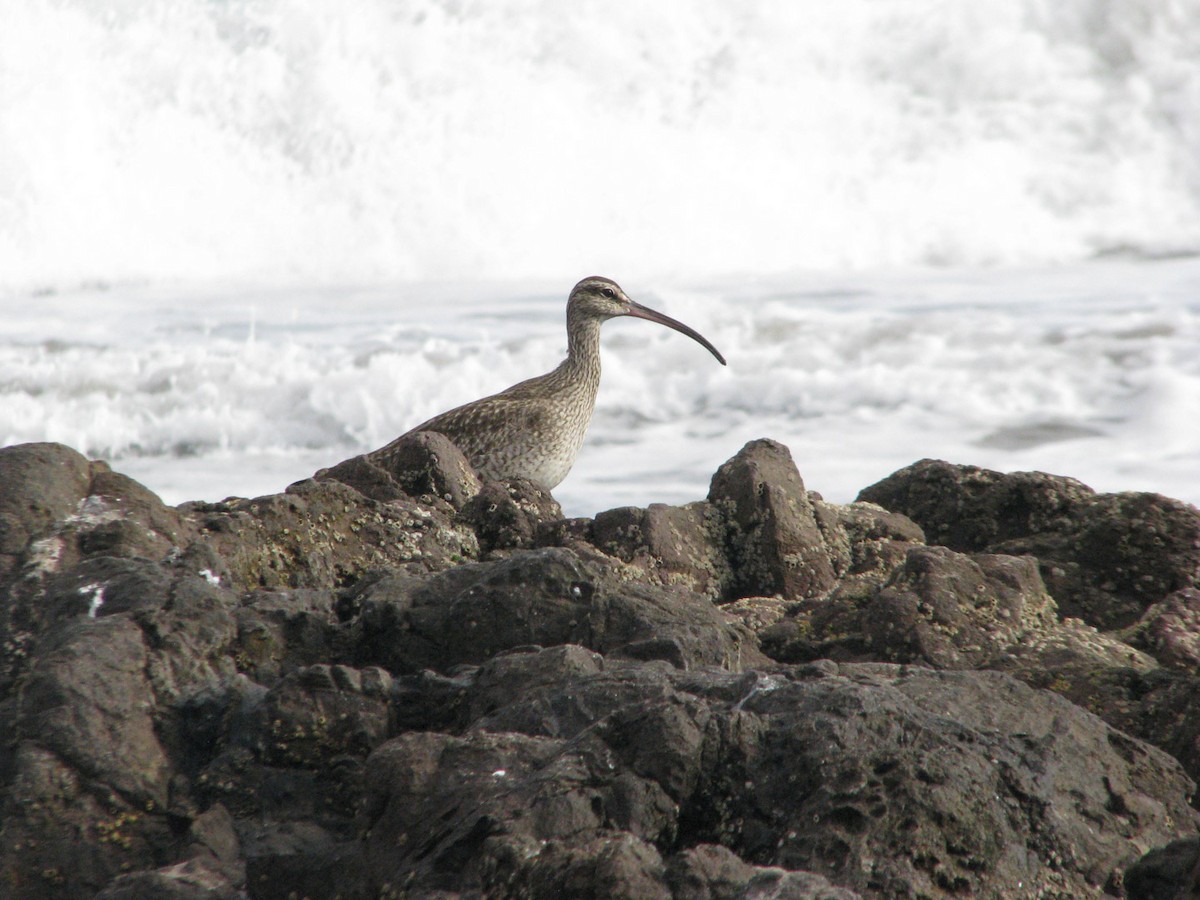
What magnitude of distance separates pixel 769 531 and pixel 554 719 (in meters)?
2.85

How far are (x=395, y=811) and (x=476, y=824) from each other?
34 centimetres

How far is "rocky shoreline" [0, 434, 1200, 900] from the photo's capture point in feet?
10.0

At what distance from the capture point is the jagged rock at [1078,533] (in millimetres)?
5809

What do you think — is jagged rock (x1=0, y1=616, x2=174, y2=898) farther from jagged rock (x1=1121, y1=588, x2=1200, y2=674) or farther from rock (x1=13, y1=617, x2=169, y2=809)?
jagged rock (x1=1121, y1=588, x2=1200, y2=674)

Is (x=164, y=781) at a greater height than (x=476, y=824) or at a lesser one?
lesser

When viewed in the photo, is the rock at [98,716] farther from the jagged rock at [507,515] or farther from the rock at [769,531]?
the rock at [769,531]

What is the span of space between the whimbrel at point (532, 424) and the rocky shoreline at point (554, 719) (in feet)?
9.24

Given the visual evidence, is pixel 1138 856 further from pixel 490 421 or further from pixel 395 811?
pixel 490 421

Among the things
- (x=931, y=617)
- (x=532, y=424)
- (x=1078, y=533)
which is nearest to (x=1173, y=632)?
(x=931, y=617)

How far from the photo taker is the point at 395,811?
10.8 feet

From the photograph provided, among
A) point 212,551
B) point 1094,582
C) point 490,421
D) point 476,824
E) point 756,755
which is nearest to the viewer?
point 476,824

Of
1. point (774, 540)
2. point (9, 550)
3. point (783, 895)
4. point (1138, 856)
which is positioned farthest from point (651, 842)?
point (774, 540)

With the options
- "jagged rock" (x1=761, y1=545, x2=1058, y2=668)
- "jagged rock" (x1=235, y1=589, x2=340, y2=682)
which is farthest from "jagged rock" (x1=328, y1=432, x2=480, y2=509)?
"jagged rock" (x1=761, y1=545, x2=1058, y2=668)

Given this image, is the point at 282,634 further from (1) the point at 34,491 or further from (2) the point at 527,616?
(1) the point at 34,491
